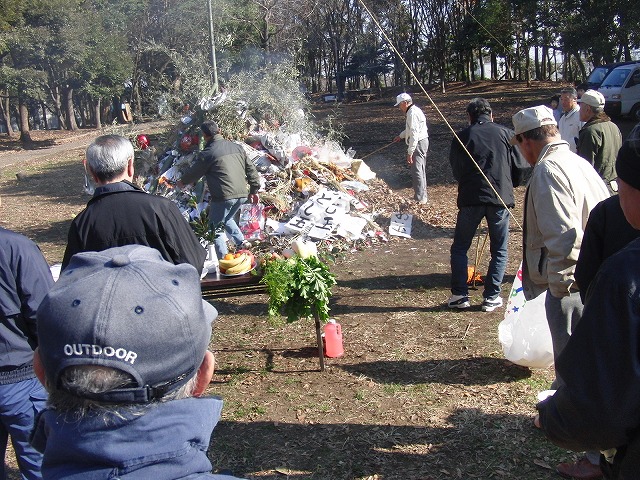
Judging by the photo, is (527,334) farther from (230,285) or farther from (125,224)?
(125,224)

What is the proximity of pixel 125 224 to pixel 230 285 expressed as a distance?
1.99 metres

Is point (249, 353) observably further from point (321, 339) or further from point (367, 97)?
point (367, 97)

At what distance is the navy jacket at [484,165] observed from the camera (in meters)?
5.73

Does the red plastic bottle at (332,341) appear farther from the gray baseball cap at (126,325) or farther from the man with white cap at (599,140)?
the gray baseball cap at (126,325)

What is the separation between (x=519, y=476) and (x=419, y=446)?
24.3 inches

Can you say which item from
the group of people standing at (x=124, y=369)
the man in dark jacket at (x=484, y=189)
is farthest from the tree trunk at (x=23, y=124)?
the group of people standing at (x=124, y=369)

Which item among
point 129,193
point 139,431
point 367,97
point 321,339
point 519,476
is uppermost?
point 367,97

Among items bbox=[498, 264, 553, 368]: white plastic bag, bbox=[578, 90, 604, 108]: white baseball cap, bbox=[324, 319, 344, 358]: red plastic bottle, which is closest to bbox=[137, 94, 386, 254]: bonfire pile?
bbox=[324, 319, 344, 358]: red plastic bottle

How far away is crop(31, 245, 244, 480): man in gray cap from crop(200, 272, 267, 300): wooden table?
3.79 metres

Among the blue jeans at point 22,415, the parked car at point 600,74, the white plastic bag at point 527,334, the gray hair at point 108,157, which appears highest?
the parked car at point 600,74

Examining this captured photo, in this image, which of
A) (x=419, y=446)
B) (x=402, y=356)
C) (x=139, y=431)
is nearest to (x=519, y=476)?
(x=419, y=446)

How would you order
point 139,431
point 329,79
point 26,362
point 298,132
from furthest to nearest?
point 329,79, point 298,132, point 26,362, point 139,431

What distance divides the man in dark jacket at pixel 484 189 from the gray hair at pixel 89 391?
4863 mm

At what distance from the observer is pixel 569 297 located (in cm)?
341
